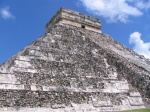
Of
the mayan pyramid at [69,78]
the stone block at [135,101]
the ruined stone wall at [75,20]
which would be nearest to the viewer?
the mayan pyramid at [69,78]

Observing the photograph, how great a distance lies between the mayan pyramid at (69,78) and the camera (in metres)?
7.33

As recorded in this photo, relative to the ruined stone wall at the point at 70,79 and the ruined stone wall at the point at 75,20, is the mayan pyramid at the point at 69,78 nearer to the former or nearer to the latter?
the ruined stone wall at the point at 70,79

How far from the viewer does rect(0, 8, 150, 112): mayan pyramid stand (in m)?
7.33

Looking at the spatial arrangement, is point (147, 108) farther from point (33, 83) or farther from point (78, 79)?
point (33, 83)

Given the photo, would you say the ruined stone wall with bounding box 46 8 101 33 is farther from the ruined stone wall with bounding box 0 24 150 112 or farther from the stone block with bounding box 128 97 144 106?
the stone block with bounding box 128 97 144 106

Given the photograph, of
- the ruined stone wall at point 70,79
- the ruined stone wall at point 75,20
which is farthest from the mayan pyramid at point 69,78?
the ruined stone wall at point 75,20

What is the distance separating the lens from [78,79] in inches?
A: 344

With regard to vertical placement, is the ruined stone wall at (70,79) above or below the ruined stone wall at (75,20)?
below

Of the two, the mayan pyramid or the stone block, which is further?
the stone block

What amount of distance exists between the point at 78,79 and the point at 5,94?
8.76 ft

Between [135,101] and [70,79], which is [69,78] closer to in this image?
[70,79]

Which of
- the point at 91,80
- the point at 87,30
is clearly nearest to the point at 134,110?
the point at 91,80

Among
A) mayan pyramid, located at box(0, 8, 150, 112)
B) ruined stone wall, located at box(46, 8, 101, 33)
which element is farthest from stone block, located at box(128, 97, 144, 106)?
ruined stone wall, located at box(46, 8, 101, 33)

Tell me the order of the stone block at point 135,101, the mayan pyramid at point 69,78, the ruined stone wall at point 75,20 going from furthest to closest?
1. the ruined stone wall at point 75,20
2. the stone block at point 135,101
3. the mayan pyramid at point 69,78
